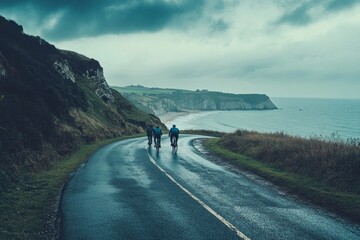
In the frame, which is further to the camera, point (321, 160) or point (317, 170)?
point (321, 160)

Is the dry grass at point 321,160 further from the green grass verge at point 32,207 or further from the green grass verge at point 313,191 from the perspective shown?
the green grass verge at point 32,207

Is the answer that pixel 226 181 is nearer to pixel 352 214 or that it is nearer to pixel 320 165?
pixel 320 165

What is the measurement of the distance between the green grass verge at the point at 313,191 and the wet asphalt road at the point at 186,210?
2.03 feet

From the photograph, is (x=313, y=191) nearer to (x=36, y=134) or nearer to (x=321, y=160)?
(x=321, y=160)

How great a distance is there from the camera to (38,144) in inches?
685

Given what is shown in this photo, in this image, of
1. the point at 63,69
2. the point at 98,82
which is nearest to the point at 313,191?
the point at 63,69

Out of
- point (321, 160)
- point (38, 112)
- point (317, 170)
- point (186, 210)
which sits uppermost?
point (38, 112)

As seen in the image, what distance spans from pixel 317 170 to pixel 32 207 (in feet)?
37.0

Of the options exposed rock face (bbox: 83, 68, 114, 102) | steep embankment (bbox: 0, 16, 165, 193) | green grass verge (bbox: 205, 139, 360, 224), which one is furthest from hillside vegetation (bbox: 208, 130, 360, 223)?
exposed rock face (bbox: 83, 68, 114, 102)

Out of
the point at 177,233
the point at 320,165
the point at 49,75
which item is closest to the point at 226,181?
the point at 320,165

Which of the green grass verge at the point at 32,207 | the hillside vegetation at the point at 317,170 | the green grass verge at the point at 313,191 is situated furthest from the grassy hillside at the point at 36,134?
the hillside vegetation at the point at 317,170

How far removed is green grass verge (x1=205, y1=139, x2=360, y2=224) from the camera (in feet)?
32.5

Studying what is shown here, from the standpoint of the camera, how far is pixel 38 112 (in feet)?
70.0

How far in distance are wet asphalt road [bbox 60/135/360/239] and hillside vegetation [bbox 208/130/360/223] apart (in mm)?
848
